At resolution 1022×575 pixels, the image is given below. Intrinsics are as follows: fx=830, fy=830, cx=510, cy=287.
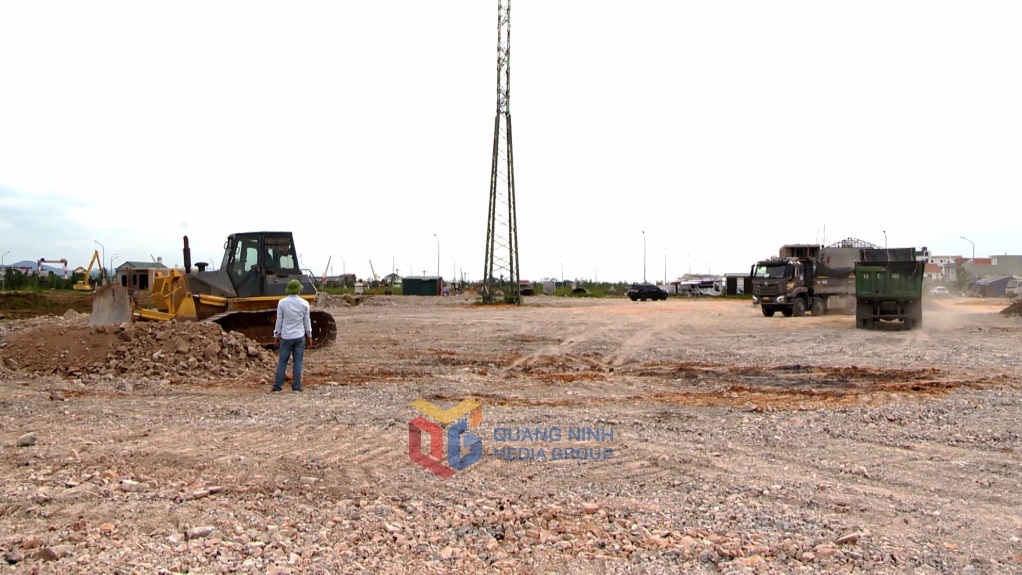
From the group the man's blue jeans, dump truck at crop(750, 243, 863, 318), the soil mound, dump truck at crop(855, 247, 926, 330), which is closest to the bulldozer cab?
the man's blue jeans

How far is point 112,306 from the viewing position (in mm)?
19141

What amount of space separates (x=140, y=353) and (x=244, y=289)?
4.07 metres

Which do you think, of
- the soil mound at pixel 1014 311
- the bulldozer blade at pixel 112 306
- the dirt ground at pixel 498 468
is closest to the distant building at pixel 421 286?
the soil mound at pixel 1014 311

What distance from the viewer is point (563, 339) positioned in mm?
22500

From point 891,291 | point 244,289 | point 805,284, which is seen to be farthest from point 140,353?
point 805,284

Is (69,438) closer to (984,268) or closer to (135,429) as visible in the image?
(135,429)

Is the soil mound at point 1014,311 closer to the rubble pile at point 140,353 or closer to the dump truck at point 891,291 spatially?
the dump truck at point 891,291

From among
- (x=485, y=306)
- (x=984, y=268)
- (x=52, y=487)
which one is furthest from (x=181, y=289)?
(x=984, y=268)

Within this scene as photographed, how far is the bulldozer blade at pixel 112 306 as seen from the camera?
1883cm

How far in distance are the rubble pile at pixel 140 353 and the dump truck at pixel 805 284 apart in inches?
911

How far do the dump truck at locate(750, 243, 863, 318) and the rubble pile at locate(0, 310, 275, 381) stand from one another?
2314cm

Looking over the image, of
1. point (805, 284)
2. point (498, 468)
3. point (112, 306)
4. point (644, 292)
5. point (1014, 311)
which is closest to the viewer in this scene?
point (498, 468)

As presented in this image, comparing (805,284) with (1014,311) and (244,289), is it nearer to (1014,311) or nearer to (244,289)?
(1014,311)

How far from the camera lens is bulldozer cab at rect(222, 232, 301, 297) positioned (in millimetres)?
17750
